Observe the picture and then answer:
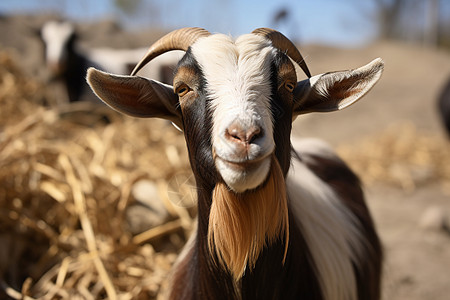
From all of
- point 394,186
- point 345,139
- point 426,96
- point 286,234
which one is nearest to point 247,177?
point 286,234

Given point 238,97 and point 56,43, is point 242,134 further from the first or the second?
point 56,43

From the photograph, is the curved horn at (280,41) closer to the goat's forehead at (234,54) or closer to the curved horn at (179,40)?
the goat's forehead at (234,54)

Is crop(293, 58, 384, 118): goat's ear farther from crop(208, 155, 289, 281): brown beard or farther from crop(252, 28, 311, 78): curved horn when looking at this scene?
crop(208, 155, 289, 281): brown beard

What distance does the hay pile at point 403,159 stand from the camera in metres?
6.07

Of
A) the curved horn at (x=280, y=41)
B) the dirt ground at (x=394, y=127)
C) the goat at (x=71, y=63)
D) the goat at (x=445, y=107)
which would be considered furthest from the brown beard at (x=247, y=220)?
the goat at (x=445, y=107)

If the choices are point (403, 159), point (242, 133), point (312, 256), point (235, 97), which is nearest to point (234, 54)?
point (235, 97)

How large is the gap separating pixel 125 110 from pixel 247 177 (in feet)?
2.12

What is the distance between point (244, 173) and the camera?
1.23m

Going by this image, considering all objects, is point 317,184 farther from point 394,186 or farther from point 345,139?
point 345,139

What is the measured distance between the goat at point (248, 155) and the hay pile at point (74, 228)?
0.88 m

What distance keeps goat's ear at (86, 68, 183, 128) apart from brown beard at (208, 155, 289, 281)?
0.46 metres

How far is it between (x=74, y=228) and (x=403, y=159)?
226 inches

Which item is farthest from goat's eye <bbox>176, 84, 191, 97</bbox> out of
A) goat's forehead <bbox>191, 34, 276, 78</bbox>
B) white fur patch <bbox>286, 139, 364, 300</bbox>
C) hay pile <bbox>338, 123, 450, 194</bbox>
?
hay pile <bbox>338, 123, 450, 194</bbox>

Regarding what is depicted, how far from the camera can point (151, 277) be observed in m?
2.69
